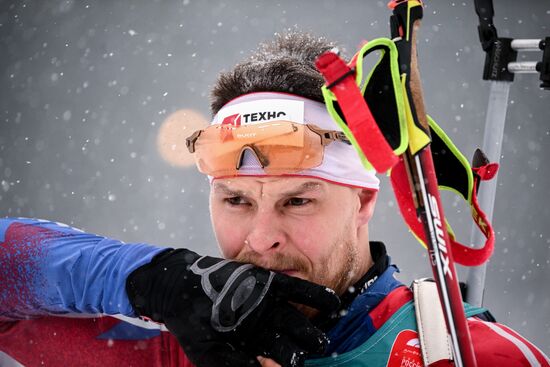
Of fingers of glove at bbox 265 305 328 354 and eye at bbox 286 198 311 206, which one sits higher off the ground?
eye at bbox 286 198 311 206

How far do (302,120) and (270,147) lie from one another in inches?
5.4

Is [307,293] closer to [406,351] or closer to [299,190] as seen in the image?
[406,351]

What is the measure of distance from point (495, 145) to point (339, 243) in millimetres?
1339

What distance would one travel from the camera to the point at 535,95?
6578mm

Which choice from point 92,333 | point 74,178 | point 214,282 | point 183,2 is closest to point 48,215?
point 74,178

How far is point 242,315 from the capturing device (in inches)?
54.7

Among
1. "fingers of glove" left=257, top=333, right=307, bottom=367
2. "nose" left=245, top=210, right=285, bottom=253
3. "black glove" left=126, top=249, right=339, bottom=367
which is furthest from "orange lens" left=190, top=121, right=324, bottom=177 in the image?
"fingers of glove" left=257, top=333, right=307, bottom=367

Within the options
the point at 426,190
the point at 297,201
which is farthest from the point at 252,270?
the point at 426,190

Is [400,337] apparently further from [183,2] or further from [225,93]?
[183,2]

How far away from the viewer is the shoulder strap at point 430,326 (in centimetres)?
145

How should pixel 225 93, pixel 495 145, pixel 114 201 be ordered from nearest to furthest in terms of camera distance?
pixel 225 93 < pixel 495 145 < pixel 114 201

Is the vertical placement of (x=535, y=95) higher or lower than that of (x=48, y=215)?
higher

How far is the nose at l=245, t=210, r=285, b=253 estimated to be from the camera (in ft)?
5.61

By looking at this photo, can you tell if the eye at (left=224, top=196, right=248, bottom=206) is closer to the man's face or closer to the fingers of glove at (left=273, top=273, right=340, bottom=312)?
the man's face
